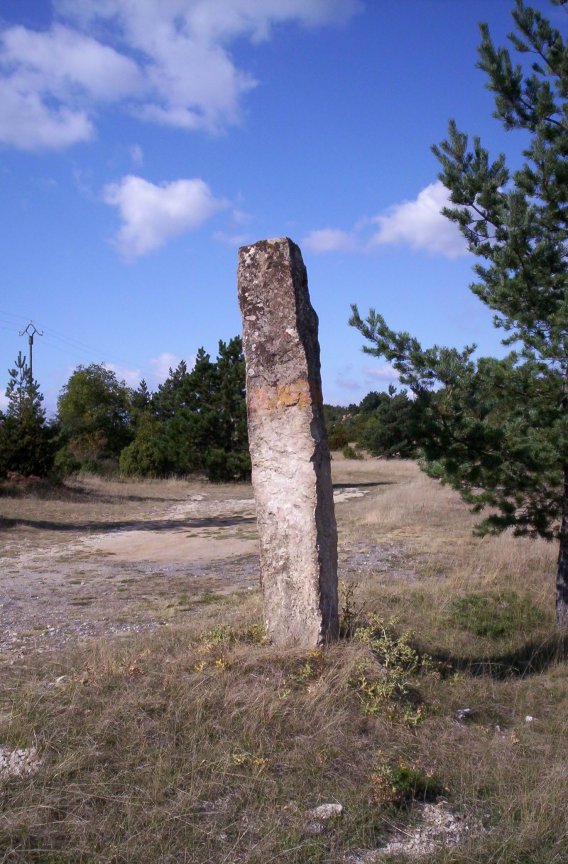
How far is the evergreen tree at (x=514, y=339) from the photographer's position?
304 inches

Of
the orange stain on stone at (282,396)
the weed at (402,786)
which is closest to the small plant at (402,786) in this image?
the weed at (402,786)

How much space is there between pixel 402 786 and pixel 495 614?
4652 mm

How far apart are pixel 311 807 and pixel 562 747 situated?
1.93 m

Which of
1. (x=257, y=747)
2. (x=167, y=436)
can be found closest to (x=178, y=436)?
(x=167, y=436)

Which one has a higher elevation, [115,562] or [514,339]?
[514,339]

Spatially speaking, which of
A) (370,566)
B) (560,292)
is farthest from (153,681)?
(370,566)

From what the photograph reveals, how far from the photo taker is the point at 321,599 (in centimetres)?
600

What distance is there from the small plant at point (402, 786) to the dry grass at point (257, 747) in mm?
34

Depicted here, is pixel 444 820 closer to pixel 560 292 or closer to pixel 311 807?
pixel 311 807

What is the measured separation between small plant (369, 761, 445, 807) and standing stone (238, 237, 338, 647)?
1.69 metres

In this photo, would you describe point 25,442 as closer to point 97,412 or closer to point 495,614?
point 495,614

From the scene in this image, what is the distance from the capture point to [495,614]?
8578mm

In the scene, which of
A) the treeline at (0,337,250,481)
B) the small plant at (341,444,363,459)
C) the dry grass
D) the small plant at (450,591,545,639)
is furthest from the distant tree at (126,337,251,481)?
the dry grass

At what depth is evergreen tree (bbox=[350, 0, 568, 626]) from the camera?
7727 mm
